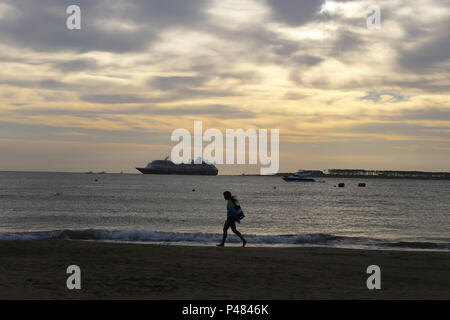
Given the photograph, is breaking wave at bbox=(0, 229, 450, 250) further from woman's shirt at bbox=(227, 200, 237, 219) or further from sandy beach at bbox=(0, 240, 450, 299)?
woman's shirt at bbox=(227, 200, 237, 219)

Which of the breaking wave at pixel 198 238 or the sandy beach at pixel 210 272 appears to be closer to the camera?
the sandy beach at pixel 210 272

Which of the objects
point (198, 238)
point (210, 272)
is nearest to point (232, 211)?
point (210, 272)

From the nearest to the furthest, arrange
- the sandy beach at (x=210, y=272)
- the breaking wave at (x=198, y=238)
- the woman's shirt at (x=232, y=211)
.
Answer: the sandy beach at (x=210, y=272), the woman's shirt at (x=232, y=211), the breaking wave at (x=198, y=238)

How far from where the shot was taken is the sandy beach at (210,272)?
9148mm

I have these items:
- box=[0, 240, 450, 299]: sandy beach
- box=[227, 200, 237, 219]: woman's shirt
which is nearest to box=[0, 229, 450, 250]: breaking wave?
box=[0, 240, 450, 299]: sandy beach

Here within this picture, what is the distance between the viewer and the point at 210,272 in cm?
1137

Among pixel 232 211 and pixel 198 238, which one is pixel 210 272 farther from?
pixel 198 238

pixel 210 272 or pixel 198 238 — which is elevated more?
pixel 210 272

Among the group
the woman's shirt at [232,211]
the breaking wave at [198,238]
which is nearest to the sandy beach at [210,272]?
the woman's shirt at [232,211]

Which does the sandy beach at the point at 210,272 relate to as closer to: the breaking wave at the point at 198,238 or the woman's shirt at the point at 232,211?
the woman's shirt at the point at 232,211

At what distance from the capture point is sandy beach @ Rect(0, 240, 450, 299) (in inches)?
360
